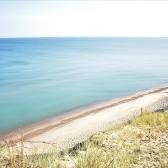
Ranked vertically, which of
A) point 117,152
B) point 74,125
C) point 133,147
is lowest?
point 74,125

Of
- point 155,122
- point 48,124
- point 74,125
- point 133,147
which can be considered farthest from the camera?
point 48,124

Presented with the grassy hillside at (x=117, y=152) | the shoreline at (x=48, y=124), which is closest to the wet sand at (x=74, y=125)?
the shoreline at (x=48, y=124)

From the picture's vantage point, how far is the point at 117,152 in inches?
322

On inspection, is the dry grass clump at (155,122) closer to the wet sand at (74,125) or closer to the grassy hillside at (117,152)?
the grassy hillside at (117,152)

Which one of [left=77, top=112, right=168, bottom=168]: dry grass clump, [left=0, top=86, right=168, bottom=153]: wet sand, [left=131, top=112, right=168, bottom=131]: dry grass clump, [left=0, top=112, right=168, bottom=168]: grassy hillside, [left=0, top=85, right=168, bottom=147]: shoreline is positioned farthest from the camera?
[left=0, top=85, right=168, bottom=147]: shoreline

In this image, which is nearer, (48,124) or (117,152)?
(117,152)

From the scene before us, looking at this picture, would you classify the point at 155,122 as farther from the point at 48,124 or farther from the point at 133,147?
the point at 48,124

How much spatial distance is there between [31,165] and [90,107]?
71.6 feet

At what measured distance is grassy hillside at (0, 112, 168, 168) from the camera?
589 cm

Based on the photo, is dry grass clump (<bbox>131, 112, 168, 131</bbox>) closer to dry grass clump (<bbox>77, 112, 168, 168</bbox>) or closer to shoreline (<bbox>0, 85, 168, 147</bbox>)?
dry grass clump (<bbox>77, 112, 168, 168</bbox>)

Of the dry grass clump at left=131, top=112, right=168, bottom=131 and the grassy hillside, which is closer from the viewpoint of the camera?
the grassy hillside

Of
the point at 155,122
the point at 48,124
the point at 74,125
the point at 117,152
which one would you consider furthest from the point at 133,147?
the point at 48,124

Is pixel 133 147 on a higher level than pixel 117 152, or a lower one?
lower

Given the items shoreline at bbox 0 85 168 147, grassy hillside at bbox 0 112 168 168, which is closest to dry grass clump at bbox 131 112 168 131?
grassy hillside at bbox 0 112 168 168
